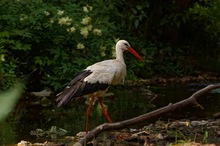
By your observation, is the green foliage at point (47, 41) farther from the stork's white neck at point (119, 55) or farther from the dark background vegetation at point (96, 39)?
the stork's white neck at point (119, 55)

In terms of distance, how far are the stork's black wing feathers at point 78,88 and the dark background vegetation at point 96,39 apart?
129 cm

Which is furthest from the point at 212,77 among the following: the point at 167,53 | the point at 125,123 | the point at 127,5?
the point at 125,123

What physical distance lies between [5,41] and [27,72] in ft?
2.44

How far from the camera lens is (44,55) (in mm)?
9328

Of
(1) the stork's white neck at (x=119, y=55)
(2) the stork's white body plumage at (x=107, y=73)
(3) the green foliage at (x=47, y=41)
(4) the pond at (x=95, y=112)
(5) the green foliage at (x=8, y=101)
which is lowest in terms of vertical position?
(4) the pond at (x=95, y=112)

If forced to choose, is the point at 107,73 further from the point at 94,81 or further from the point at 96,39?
the point at 96,39

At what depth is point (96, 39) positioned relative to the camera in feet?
32.5

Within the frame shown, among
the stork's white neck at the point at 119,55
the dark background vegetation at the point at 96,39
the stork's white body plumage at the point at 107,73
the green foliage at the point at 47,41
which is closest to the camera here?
the stork's white body plumage at the point at 107,73

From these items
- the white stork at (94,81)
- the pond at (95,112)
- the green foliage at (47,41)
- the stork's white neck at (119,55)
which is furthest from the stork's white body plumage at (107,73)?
the green foliage at (47,41)

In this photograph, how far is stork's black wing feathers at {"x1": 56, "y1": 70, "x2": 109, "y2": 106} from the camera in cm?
540

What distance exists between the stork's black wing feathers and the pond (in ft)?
1.43

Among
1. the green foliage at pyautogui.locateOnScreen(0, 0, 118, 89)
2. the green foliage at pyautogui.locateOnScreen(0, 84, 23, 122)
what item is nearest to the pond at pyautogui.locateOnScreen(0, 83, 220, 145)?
the green foliage at pyautogui.locateOnScreen(0, 0, 118, 89)

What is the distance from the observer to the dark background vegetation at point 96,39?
898 cm

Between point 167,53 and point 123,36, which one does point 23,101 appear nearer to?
point 123,36
